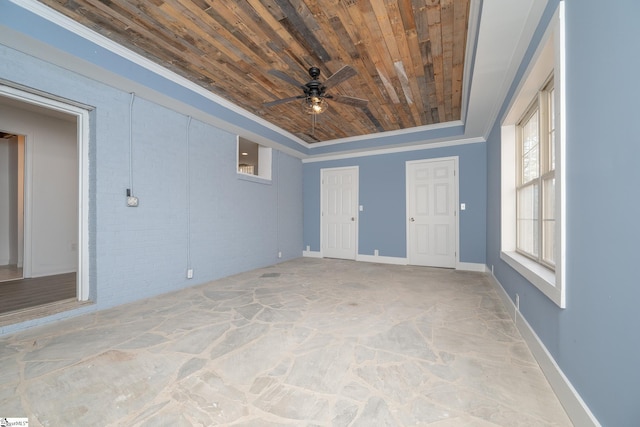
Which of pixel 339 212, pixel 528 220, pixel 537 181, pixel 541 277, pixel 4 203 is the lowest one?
pixel 541 277

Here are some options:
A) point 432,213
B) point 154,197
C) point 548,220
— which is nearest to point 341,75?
point 548,220

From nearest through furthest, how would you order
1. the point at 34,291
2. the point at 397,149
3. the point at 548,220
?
the point at 548,220 < the point at 34,291 < the point at 397,149

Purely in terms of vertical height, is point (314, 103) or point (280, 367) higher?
point (314, 103)

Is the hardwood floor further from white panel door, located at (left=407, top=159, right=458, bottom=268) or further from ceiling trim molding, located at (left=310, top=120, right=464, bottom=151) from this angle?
white panel door, located at (left=407, top=159, right=458, bottom=268)

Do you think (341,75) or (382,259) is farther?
(382,259)

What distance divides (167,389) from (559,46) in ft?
9.91

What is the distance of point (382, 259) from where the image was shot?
→ 5586 millimetres

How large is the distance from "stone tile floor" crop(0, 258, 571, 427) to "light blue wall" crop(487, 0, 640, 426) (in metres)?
0.43

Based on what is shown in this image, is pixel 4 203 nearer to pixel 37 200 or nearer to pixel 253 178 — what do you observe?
pixel 37 200

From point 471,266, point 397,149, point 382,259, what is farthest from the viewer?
point 382,259

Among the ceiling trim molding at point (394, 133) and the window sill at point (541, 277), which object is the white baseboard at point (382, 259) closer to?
the ceiling trim molding at point (394, 133)

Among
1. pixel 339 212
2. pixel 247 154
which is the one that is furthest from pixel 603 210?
pixel 247 154

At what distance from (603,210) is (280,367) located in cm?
195

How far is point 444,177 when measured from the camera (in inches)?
198
